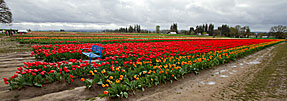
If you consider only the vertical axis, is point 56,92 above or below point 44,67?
below

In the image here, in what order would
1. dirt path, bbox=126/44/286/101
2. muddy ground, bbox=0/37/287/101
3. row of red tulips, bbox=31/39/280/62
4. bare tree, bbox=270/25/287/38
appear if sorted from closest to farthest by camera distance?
1. muddy ground, bbox=0/37/287/101
2. dirt path, bbox=126/44/286/101
3. row of red tulips, bbox=31/39/280/62
4. bare tree, bbox=270/25/287/38

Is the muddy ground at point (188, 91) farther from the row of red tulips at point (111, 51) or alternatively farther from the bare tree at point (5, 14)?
the bare tree at point (5, 14)

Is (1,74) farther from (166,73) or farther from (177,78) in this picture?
(177,78)

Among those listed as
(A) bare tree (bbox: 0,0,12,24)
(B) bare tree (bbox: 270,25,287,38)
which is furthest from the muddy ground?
(B) bare tree (bbox: 270,25,287,38)

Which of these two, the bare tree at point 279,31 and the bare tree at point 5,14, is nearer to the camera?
the bare tree at point 5,14

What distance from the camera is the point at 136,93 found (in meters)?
3.88

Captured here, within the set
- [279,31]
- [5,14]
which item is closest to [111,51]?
[5,14]

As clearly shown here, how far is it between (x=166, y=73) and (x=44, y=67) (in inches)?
145

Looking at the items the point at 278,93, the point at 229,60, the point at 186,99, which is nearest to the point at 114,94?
the point at 186,99

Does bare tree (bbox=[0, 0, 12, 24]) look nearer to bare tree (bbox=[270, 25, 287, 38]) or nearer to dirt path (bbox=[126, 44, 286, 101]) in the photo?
dirt path (bbox=[126, 44, 286, 101])

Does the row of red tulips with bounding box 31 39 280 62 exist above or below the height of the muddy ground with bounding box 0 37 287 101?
above

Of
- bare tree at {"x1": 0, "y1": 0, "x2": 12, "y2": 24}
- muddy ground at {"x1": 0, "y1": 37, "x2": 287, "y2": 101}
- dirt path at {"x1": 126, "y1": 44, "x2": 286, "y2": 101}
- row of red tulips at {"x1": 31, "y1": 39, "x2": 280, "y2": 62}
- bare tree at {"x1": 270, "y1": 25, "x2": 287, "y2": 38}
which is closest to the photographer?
muddy ground at {"x1": 0, "y1": 37, "x2": 287, "y2": 101}

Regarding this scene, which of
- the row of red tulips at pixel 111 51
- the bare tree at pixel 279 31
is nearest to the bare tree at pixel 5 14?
the row of red tulips at pixel 111 51

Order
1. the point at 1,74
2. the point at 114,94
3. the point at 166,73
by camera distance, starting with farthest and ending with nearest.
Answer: the point at 1,74 < the point at 166,73 < the point at 114,94
